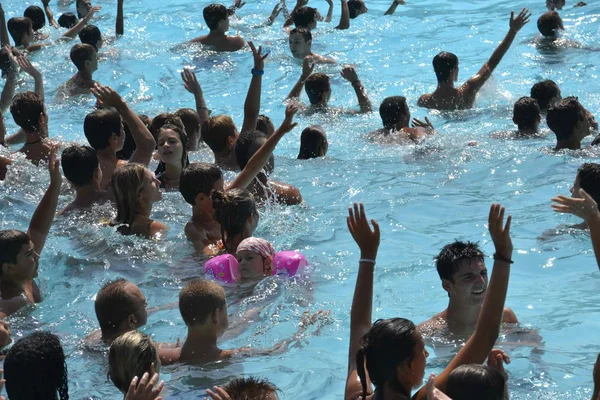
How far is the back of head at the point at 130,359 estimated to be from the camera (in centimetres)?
430

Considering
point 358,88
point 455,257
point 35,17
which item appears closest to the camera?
point 455,257

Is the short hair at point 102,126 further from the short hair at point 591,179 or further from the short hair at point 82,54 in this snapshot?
the short hair at point 82,54

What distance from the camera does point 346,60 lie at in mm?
14633

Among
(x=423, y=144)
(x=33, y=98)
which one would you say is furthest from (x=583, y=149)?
(x=33, y=98)

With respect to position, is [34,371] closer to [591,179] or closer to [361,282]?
[361,282]

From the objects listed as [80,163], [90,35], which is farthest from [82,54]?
[80,163]

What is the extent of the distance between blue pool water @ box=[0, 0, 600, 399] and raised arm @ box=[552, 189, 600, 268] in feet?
3.77

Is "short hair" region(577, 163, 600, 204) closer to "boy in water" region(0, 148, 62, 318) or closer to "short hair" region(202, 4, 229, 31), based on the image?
"boy in water" region(0, 148, 62, 318)

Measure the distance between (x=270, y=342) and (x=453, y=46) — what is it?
9.95 metres

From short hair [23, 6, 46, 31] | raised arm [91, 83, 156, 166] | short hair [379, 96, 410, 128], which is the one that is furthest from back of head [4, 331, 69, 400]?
short hair [23, 6, 46, 31]

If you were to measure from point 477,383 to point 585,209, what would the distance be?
1153mm

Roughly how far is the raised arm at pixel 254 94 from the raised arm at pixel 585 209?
4.47 m

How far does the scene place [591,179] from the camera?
691 centimetres

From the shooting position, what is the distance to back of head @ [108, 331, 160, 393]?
4.30 m
